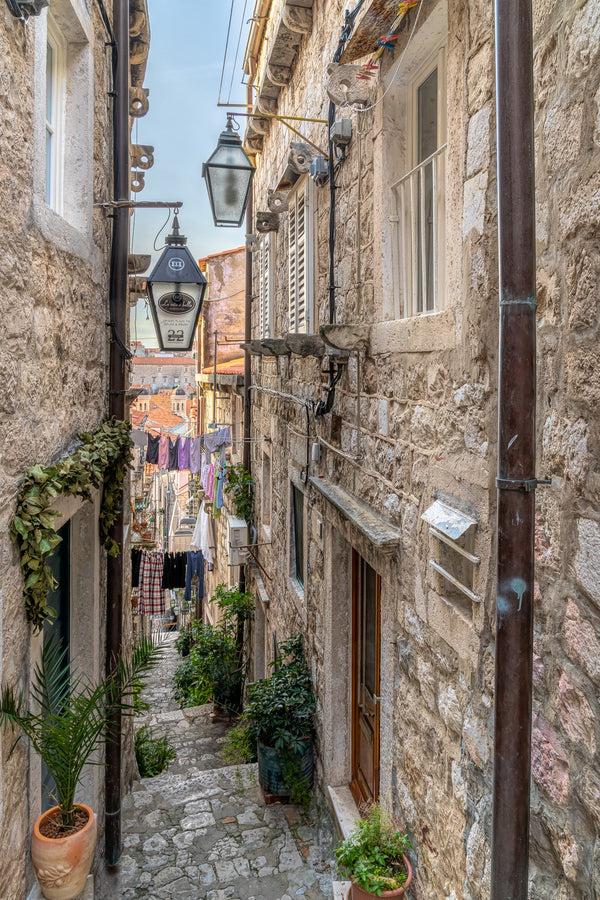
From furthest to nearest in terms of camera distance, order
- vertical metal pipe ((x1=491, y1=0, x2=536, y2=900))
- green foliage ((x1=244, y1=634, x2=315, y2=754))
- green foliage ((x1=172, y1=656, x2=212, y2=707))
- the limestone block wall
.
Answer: green foliage ((x1=172, y1=656, x2=212, y2=707)), green foliage ((x1=244, y1=634, x2=315, y2=754)), the limestone block wall, vertical metal pipe ((x1=491, y1=0, x2=536, y2=900))

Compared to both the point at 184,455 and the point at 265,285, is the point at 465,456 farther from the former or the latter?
the point at 184,455

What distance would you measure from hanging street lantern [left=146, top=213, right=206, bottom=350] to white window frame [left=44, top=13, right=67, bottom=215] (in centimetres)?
105

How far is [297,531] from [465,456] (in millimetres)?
4581

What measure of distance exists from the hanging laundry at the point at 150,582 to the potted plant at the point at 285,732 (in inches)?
316

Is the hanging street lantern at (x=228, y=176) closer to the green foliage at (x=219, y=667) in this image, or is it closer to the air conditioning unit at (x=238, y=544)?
the air conditioning unit at (x=238, y=544)

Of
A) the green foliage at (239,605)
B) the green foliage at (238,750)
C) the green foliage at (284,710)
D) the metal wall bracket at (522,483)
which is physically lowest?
the green foliage at (238,750)

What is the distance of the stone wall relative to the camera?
1.78 m

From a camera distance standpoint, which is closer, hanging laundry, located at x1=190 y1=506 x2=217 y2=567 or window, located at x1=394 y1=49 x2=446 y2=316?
window, located at x1=394 y1=49 x2=446 y2=316

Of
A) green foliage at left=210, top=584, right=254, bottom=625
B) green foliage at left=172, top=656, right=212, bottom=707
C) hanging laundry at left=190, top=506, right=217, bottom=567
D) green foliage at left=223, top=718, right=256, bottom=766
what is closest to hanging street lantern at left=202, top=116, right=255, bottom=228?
green foliage at left=223, top=718, right=256, bottom=766

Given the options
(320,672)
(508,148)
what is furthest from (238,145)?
(320,672)

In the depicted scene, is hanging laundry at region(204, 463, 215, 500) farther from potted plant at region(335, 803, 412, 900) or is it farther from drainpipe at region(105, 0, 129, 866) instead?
potted plant at region(335, 803, 412, 900)

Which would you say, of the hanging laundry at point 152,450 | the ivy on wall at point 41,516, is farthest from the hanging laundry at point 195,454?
the ivy on wall at point 41,516

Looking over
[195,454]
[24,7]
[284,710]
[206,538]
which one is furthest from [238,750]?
[195,454]

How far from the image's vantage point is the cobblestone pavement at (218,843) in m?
4.57
